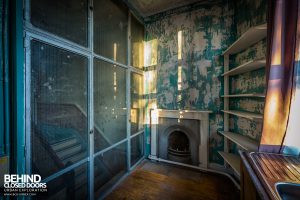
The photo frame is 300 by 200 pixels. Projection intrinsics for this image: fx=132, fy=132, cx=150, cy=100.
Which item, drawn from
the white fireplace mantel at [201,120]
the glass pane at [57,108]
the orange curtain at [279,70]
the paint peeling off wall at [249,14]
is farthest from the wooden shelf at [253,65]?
the glass pane at [57,108]

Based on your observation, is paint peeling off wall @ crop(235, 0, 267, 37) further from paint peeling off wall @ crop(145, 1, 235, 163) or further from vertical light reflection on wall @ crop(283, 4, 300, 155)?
vertical light reflection on wall @ crop(283, 4, 300, 155)

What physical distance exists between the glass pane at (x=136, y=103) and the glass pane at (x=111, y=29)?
55 centimetres

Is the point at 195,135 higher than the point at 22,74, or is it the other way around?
the point at 22,74

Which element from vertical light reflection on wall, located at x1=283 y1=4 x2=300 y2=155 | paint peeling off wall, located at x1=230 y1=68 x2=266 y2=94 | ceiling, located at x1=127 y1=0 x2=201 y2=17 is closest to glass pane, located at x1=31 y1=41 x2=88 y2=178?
ceiling, located at x1=127 y1=0 x2=201 y2=17

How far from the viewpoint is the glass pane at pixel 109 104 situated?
1.83 m

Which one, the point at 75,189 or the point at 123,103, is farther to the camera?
the point at 123,103

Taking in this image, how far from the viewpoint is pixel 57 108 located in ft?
4.37

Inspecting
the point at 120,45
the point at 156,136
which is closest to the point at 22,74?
the point at 120,45

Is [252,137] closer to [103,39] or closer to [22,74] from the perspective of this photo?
[103,39]

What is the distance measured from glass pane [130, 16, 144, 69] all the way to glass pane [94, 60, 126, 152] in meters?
0.55

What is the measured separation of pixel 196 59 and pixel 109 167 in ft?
8.41

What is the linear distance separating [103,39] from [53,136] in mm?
1435

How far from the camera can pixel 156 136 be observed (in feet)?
10.0

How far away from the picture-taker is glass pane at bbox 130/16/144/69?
2.76 m
